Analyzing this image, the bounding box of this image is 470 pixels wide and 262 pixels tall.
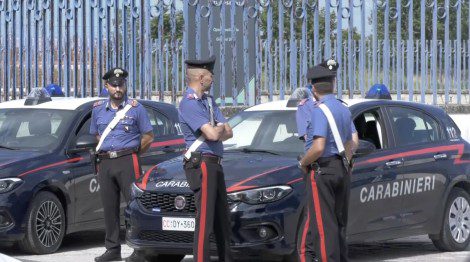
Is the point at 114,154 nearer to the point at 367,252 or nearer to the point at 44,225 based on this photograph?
the point at 44,225

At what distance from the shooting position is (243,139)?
1155 cm

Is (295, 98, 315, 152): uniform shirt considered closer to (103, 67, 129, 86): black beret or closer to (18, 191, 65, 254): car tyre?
(103, 67, 129, 86): black beret

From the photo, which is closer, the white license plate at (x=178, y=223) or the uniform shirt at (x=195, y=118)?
the uniform shirt at (x=195, y=118)

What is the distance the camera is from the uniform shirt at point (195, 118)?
383 inches

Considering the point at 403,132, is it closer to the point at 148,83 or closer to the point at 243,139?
the point at 243,139

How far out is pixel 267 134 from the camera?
11438 mm

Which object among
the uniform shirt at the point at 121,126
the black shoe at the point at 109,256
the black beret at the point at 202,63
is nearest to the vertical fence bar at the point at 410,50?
the uniform shirt at the point at 121,126

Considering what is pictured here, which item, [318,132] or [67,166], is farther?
[67,166]

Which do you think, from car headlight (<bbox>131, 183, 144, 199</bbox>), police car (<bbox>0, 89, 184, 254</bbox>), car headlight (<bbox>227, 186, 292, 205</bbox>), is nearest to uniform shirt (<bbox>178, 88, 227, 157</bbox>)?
car headlight (<bbox>227, 186, 292, 205</bbox>)

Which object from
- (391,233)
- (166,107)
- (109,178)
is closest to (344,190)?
(391,233)

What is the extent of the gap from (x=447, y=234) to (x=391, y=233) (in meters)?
0.93

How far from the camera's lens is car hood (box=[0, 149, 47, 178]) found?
462 inches

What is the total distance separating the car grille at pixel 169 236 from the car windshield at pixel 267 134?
1.28 m

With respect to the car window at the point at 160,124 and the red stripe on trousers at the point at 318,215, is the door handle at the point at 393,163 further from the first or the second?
the car window at the point at 160,124
